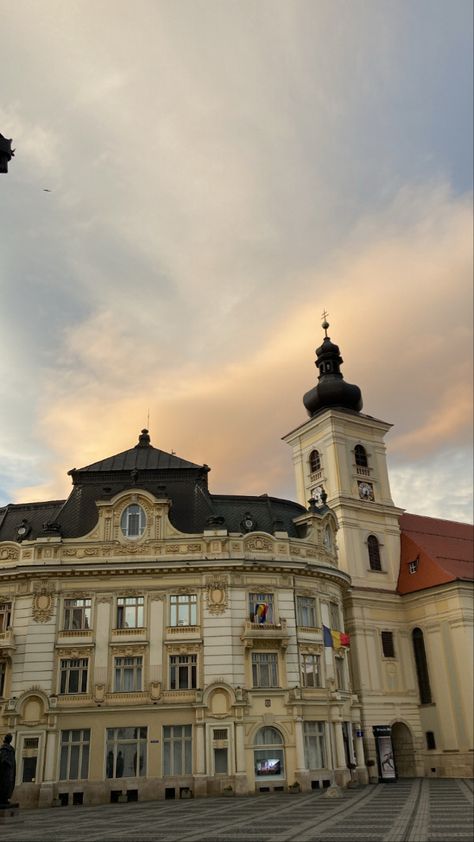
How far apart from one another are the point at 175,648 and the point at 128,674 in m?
2.82

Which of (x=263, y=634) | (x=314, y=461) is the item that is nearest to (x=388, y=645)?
(x=314, y=461)

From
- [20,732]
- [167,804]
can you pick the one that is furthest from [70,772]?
[167,804]

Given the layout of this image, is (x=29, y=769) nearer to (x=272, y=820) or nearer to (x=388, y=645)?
(x=272, y=820)

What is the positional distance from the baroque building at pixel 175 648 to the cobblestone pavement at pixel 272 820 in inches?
106

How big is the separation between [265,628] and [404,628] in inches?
760

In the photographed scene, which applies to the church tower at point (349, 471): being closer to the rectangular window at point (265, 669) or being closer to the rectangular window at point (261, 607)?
the rectangular window at point (261, 607)

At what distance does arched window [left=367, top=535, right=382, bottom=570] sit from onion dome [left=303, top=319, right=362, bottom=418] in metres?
11.4

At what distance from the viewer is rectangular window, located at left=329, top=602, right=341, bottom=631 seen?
4486 cm

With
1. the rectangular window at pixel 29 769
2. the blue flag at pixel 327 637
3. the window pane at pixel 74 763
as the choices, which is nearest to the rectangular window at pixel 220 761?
the window pane at pixel 74 763

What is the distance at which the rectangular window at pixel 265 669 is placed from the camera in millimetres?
40156

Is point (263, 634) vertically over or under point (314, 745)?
over

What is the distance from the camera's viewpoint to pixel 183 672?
39562 mm

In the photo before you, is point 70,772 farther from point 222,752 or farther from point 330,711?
point 330,711

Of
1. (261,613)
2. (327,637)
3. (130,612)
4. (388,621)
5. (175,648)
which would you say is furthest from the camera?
(388,621)
